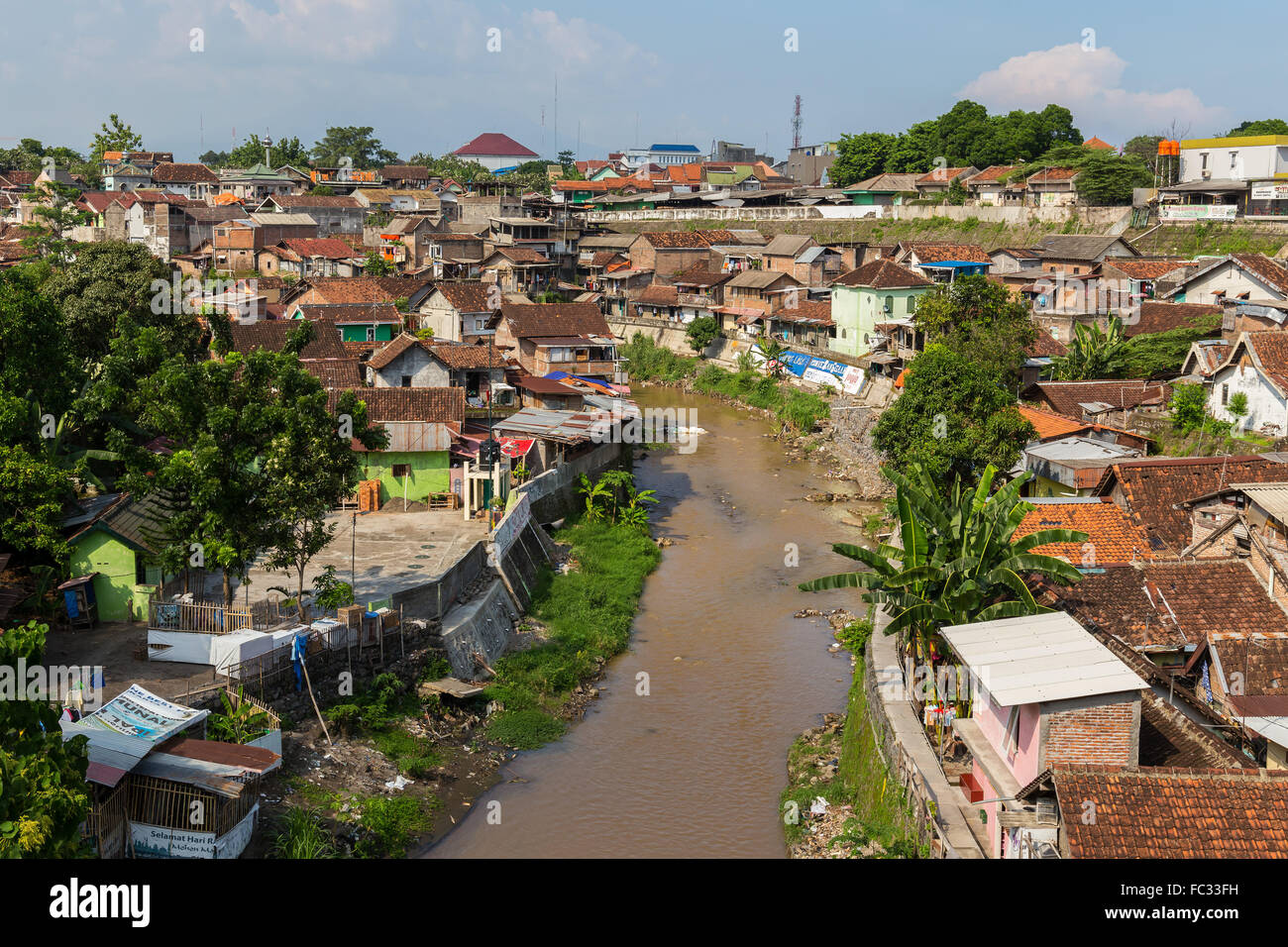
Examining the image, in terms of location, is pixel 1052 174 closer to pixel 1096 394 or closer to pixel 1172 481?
pixel 1096 394

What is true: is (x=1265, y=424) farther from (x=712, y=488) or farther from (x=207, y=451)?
(x=207, y=451)

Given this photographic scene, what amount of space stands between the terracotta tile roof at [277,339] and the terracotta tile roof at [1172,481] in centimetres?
2323

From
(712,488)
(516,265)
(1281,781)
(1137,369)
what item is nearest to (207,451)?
(1281,781)

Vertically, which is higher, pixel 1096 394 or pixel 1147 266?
pixel 1147 266

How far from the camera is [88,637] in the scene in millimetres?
18344

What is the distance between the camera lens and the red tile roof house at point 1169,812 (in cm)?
1048

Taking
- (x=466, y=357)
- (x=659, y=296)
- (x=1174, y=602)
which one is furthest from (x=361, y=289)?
(x=1174, y=602)

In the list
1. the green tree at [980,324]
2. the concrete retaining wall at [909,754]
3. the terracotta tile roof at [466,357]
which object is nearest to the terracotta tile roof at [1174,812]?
the concrete retaining wall at [909,754]

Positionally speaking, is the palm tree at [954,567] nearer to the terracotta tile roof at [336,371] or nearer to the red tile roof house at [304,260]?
the terracotta tile roof at [336,371]

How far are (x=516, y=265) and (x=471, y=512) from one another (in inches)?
1250

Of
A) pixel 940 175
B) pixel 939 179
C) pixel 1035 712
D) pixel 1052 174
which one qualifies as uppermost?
pixel 940 175

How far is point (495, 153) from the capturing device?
455ft

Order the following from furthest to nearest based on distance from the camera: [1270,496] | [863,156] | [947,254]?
1. [863,156]
2. [947,254]
3. [1270,496]

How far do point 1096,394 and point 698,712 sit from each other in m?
17.6
